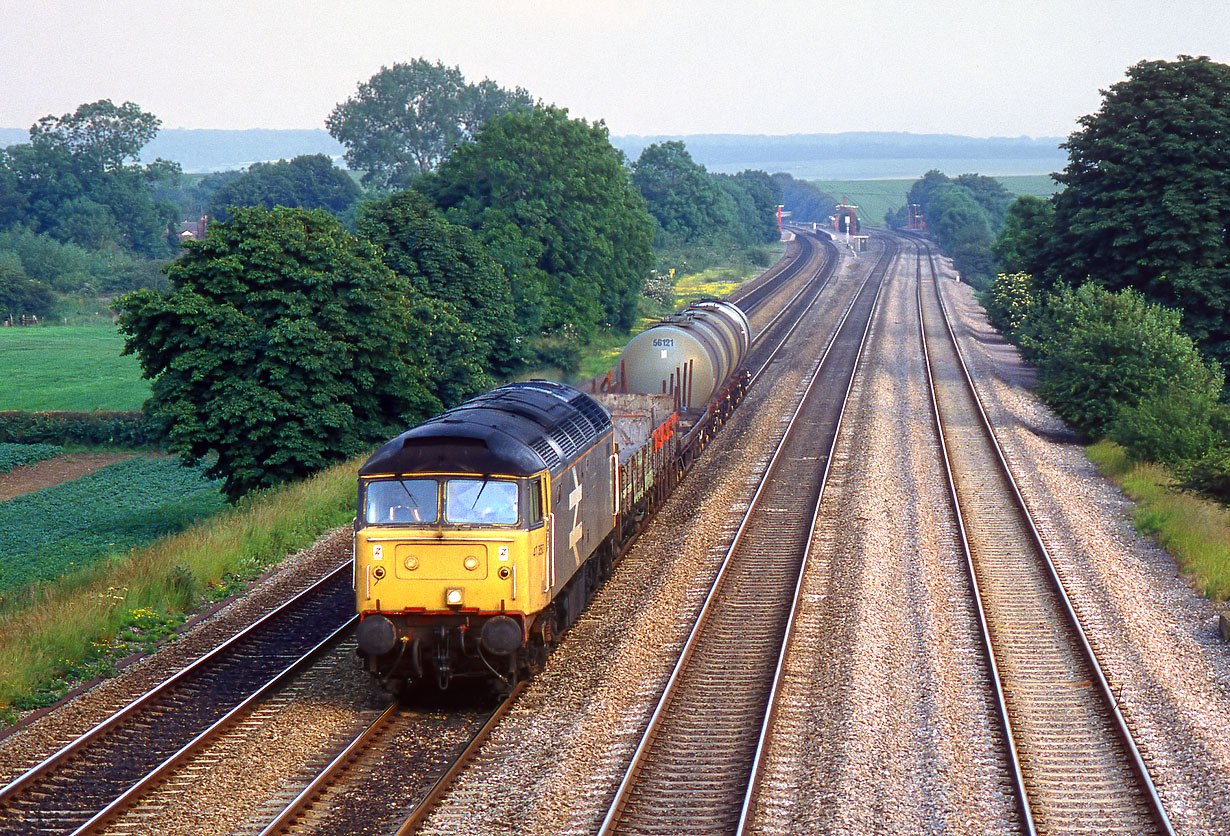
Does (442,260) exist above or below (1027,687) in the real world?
above

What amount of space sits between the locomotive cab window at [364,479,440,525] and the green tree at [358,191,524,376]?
2977 centimetres

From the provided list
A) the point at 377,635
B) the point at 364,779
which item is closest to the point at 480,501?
the point at 377,635

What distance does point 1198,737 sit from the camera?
15.0 meters

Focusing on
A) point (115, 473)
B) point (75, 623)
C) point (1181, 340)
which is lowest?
point (115, 473)

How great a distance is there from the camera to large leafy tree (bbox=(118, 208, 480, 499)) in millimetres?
31344

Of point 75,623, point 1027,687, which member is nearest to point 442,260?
point 75,623

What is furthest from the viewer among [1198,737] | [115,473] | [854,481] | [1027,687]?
[115,473]

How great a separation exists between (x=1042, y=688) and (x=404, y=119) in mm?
141774

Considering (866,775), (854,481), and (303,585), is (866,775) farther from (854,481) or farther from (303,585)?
(854,481)

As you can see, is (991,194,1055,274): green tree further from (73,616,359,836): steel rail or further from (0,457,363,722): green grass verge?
(73,616,359,836): steel rail

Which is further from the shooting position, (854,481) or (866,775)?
(854,481)

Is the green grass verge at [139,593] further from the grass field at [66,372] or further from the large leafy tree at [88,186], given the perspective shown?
the large leafy tree at [88,186]

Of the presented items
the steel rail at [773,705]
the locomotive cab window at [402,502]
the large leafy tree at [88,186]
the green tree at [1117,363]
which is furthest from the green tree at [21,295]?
the locomotive cab window at [402,502]

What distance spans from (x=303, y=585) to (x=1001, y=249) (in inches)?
2231
